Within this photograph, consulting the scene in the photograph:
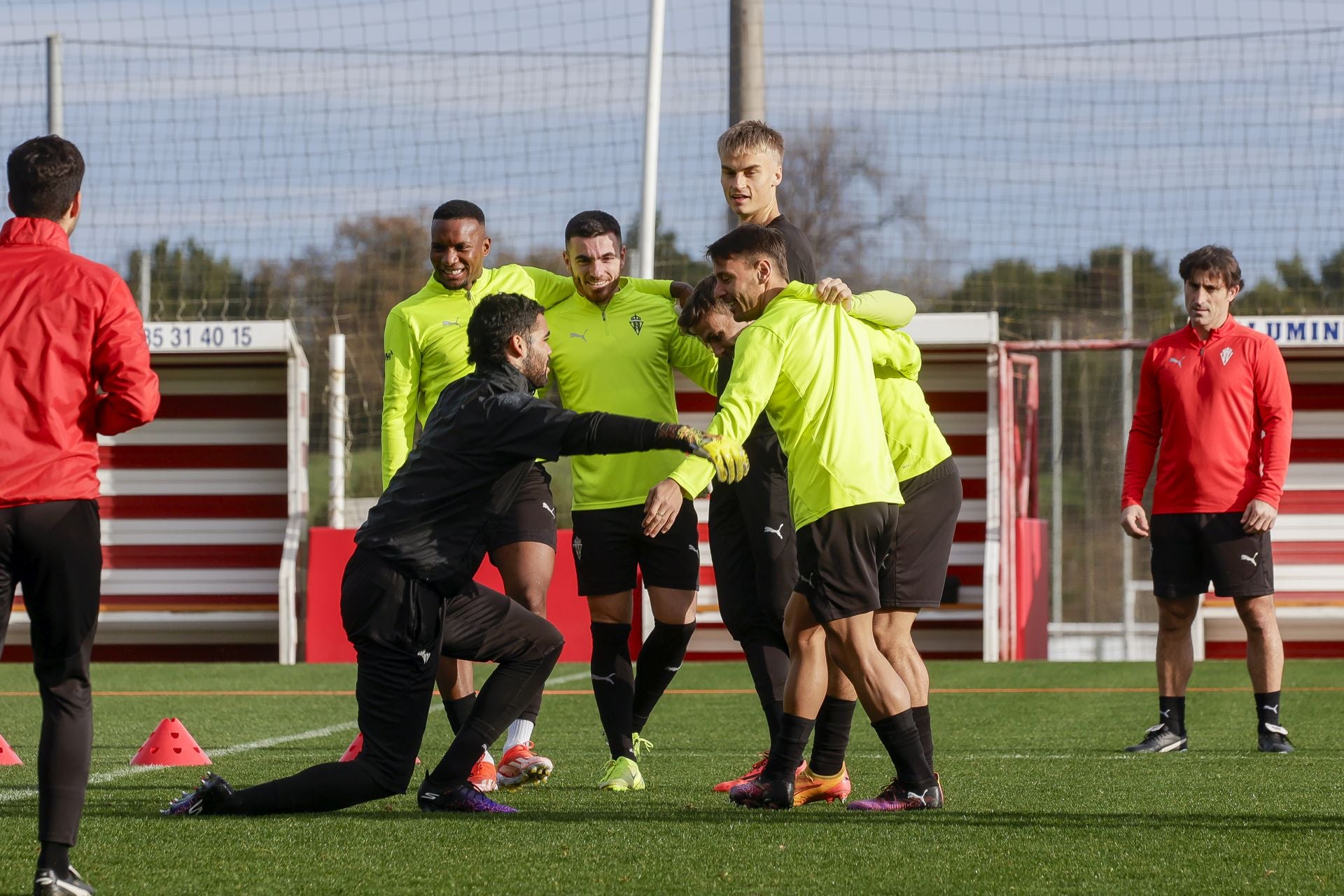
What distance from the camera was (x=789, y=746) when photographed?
500cm

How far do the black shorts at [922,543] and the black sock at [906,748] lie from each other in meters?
0.38

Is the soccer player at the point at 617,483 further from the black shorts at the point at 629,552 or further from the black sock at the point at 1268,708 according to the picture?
the black sock at the point at 1268,708

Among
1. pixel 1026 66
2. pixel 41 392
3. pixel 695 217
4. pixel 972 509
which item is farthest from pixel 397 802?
pixel 1026 66

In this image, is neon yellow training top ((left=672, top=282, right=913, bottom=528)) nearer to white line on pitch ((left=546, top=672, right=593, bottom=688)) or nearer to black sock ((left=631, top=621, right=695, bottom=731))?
black sock ((left=631, top=621, right=695, bottom=731))

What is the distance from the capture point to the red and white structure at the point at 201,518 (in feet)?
45.9

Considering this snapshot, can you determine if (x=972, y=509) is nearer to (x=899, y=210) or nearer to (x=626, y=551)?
(x=899, y=210)

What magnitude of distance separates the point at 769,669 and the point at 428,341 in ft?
5.52

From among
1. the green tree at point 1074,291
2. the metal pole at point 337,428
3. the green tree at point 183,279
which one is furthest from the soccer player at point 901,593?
the green tree at point 1074,291

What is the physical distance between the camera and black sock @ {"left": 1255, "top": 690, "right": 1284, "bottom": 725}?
6.77m

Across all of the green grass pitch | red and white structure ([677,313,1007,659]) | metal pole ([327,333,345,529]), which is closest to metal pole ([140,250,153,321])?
metal pole ([327,333,345,529])

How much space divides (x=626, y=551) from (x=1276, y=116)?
1117 centimetres

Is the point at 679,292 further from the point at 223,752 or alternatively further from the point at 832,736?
the point at 223,752

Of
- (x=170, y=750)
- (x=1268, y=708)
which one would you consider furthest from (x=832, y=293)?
(x=170, y=750)

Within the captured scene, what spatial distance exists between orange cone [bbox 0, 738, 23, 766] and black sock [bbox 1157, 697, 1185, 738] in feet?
14.6
